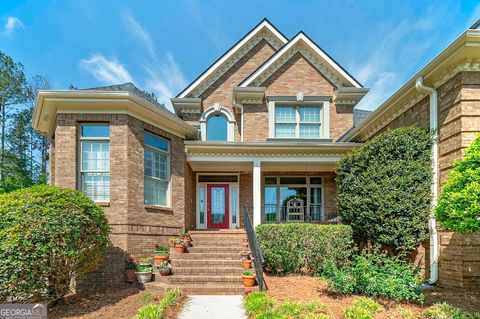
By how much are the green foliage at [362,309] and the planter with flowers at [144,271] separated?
453cm

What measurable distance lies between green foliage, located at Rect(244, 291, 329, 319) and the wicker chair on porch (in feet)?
23.1

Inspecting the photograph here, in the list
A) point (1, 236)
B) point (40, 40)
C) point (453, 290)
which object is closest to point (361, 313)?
point (453, 290)

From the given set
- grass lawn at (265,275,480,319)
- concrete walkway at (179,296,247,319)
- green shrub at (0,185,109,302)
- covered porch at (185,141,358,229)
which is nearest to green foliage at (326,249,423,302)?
grass lawn at (265,275,480,319)

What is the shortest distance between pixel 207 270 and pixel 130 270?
6.27 ft

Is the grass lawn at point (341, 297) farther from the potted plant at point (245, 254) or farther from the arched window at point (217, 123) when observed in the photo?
the arched window at point (217, 123)

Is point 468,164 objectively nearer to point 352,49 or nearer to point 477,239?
point 477,239

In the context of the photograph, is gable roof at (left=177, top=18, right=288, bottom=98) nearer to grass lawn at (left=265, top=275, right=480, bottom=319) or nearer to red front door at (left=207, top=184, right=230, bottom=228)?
red front door at (left=207, top=184, right=230, bottom=228)

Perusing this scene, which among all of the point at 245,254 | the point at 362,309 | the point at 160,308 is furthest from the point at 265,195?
the point at 160,308

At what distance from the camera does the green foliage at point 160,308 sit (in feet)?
15.4

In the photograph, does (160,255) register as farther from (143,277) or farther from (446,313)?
(446,313)

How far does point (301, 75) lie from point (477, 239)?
8.61m

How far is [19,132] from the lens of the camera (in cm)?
2394

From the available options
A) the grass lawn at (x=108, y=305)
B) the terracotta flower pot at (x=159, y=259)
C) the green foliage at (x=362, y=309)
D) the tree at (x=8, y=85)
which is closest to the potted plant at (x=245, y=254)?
the terracotta flower pot at (x=159, y=259)

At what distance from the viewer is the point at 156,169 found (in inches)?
340
